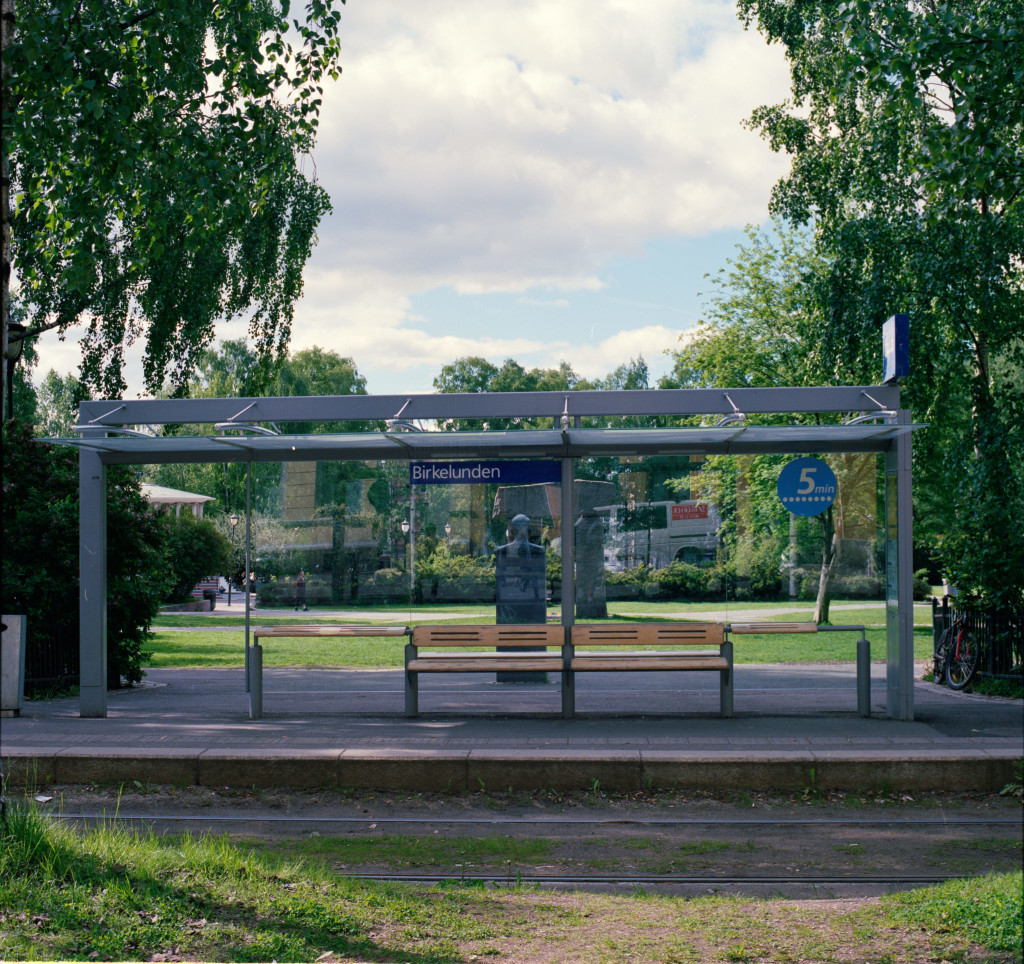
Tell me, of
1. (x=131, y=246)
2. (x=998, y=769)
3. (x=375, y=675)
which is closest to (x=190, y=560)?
(x=131, y=246)

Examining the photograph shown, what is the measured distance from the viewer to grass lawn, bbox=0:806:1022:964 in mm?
4258

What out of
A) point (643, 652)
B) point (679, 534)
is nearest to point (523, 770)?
point (643, 652)

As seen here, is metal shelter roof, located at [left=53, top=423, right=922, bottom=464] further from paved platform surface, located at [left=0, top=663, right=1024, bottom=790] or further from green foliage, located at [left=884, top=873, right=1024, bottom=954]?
green foliage, located at [left=884, top=873, right=1024, bottom=954]

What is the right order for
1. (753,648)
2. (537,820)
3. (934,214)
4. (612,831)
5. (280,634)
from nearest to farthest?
1. (612,831)
2. (537,820)
3. (753,648)
4. (280,634)
5. (934,214)

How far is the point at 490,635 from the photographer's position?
33.8 ft

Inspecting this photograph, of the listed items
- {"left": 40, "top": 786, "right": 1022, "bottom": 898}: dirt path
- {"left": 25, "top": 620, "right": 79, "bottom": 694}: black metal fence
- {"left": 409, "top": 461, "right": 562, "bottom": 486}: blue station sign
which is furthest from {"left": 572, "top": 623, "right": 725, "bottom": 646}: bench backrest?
{"left": 25, "top": 620, "right": 79, "bottom": 694}: black metal fence

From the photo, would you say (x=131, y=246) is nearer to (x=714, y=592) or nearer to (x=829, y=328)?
(x=829, y=328)

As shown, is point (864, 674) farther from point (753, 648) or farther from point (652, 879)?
point (652, 879)

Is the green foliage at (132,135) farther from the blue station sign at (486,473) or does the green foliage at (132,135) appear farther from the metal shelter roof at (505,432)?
the blue station sign at (486,473)

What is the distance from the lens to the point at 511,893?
17.0ft

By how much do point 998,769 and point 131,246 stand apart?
679 inches

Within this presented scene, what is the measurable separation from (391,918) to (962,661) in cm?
1045

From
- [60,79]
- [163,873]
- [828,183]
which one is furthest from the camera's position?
[828,183]

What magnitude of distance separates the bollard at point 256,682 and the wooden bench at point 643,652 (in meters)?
3.00
